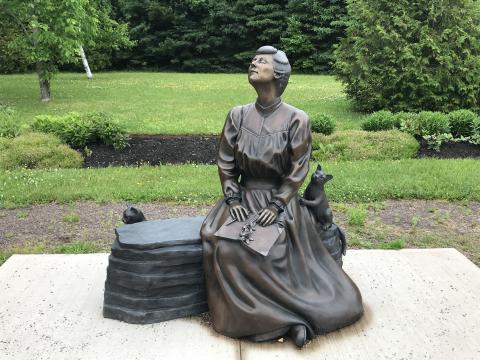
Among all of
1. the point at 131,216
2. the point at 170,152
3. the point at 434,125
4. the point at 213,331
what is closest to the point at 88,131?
the point at 170,152

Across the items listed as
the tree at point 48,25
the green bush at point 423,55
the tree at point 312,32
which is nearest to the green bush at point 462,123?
the green bush at point 423,55

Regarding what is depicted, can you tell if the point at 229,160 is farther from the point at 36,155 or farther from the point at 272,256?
the point at 36,155

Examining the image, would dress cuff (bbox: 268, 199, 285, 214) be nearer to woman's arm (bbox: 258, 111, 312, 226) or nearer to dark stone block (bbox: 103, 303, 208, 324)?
woman's arm (bbox: 258, 111, 312, 226)

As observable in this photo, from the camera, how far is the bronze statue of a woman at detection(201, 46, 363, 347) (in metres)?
3.65

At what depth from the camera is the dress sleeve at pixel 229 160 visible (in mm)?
3957

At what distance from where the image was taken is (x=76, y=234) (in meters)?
6.34

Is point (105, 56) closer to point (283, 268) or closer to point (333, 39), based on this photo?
point (333, 39)

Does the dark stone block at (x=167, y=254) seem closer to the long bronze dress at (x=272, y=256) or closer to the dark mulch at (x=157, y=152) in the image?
the long bronze dress at (x=272, y=256)

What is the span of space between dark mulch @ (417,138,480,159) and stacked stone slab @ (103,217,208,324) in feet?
22.9

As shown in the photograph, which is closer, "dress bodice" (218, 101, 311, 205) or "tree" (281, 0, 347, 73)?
"dress bodice" (218, 101, 311, 205)

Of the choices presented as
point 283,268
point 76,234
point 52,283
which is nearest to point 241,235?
point 283,268

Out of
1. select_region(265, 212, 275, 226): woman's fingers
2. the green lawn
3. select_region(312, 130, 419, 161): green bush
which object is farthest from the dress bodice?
the green lawn

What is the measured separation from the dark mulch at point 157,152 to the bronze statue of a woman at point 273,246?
561cm

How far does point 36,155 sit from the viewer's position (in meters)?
9.24
